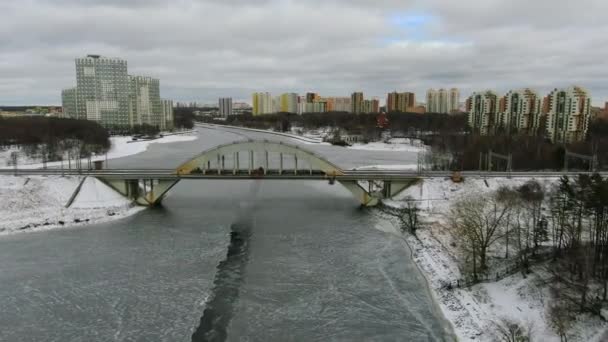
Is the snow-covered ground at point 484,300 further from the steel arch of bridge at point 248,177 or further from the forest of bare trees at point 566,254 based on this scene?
the steel arch of bridge at point 248,177

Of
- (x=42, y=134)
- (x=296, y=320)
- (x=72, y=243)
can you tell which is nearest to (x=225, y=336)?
(x=296, y=320)

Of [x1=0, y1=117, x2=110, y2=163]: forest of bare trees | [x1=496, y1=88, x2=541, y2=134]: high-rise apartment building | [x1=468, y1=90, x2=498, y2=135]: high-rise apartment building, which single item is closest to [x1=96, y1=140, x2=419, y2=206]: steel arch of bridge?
[x1=0, y1=117, x2=110, y2=163]: forest of bare trees

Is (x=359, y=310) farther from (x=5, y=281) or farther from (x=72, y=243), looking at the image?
(x=72, y=243)

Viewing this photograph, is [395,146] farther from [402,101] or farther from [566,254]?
[402,101]

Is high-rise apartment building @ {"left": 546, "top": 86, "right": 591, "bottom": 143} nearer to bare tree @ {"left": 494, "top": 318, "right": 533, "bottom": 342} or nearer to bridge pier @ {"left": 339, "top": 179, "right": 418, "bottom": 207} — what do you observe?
bridge pier @ {"left": 339, "top": 179, "right": 418, "bottom": 207}

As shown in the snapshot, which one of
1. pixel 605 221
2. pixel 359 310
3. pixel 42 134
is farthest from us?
pixel 42 134

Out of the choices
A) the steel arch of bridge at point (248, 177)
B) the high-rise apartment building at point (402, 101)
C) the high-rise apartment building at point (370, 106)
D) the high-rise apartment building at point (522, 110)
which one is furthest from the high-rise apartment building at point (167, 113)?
the steel arch of bridge at point (248, 177)
